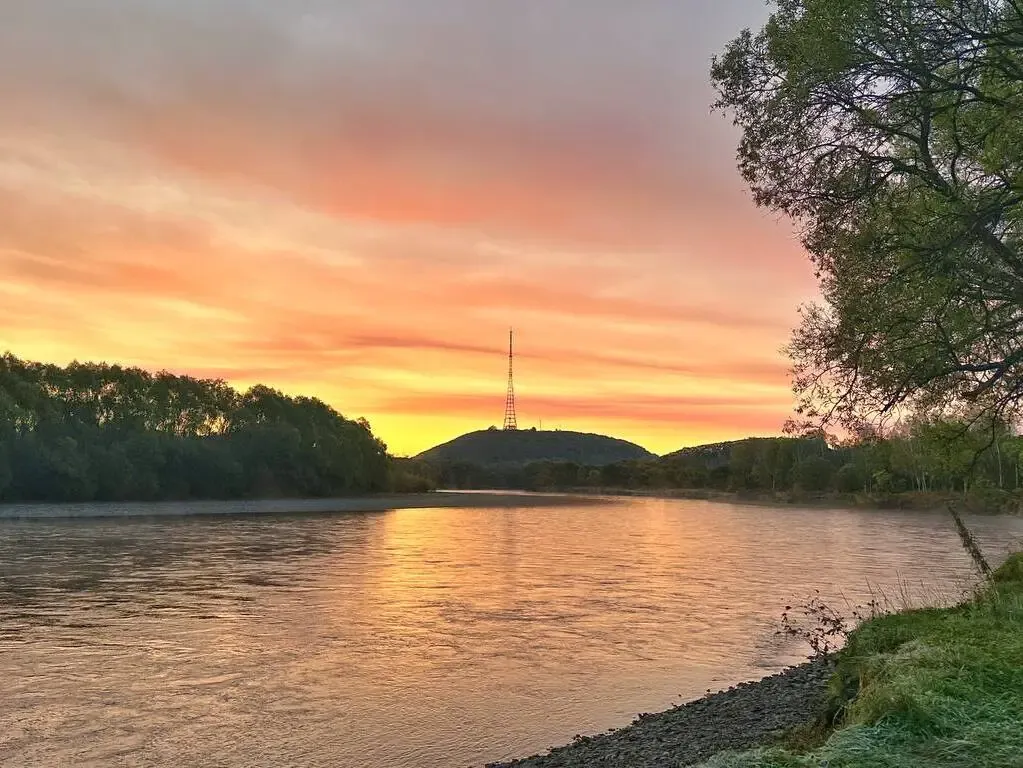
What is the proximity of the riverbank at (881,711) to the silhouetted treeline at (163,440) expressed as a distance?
85411 millimetres

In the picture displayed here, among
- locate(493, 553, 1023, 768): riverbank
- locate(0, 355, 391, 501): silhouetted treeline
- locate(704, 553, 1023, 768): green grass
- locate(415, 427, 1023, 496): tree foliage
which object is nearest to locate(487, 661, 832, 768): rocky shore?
locate(493, 553, 1023, 768): riverbank

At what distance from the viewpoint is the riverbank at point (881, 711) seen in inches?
243

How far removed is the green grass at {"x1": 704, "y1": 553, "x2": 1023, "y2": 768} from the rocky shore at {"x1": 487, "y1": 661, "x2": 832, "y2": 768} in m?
1.43

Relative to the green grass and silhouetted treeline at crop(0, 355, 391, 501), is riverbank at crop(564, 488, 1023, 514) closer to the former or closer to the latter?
the green grass

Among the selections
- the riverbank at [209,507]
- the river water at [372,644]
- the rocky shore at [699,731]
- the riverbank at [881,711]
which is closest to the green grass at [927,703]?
the riverbank at [881,711]

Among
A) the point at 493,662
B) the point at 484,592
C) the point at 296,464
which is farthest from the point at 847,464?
the point at 493,662

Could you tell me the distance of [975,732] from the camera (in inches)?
244

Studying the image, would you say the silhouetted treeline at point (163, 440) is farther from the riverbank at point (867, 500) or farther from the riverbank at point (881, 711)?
the riverbank at point (881, 711)

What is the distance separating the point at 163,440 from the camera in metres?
105

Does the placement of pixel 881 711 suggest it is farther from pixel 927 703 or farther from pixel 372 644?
pixel 372 644

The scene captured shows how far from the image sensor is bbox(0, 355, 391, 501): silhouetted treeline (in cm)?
8725

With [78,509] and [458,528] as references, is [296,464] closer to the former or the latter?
[78,509]

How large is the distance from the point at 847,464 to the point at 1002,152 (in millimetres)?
147945

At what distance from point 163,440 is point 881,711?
109113 mm
